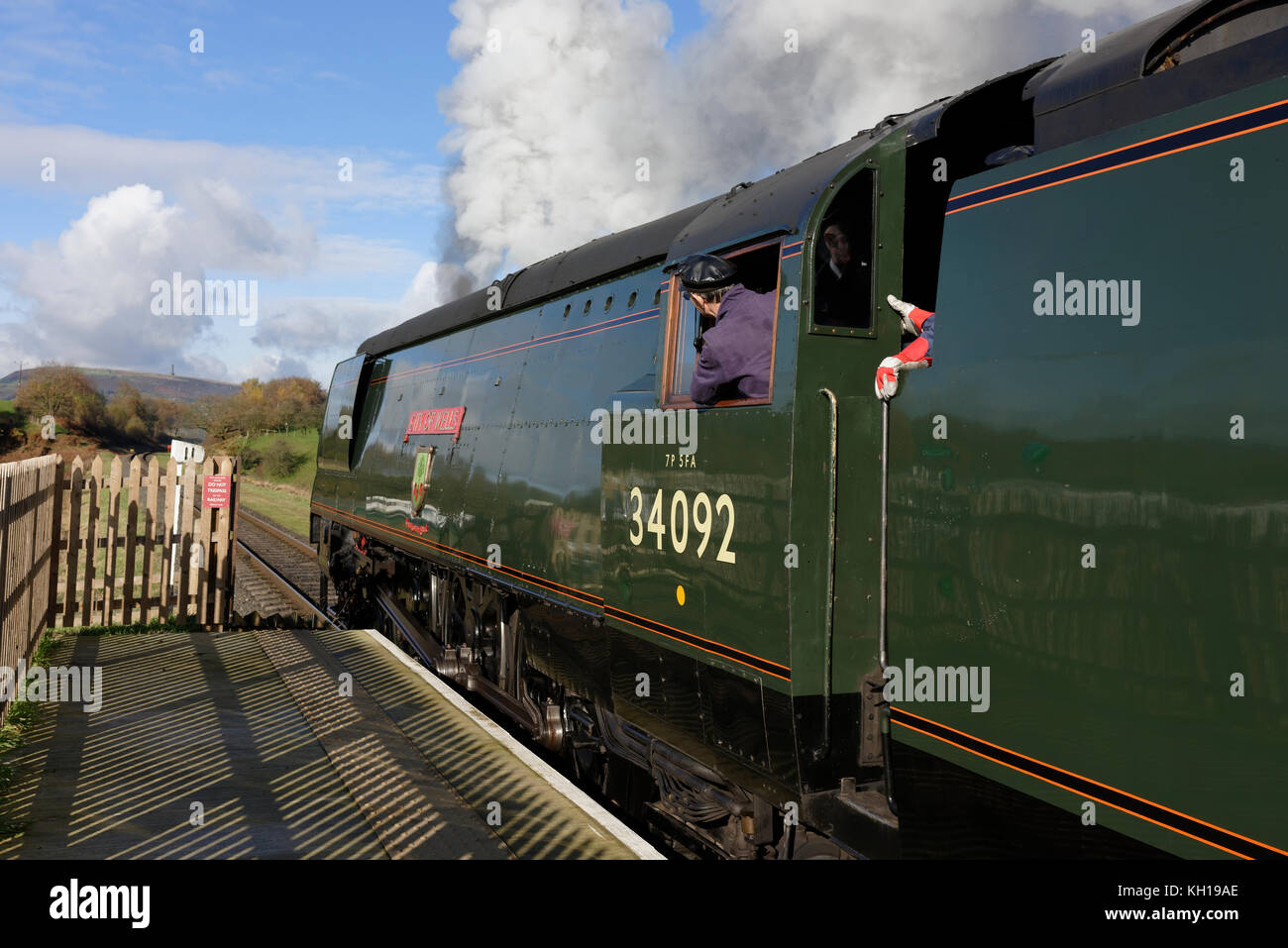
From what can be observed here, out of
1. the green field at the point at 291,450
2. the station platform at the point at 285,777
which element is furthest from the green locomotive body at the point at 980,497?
the green field at the point at 291,450

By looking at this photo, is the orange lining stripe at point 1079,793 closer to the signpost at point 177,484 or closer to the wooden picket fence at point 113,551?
the wooden picket fence at point 113,551

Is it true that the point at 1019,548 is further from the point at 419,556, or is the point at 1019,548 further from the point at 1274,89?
the point at 419,556

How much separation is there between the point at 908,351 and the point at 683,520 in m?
1.48

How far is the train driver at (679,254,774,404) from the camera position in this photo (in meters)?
4.53

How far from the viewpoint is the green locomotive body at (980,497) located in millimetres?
2605

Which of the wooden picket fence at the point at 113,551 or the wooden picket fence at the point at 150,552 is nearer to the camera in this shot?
Result: the wooden picket fence at the point at 113,551

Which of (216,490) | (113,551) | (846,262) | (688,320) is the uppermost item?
(846,262)

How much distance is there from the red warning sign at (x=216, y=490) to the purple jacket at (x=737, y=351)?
992 centimetres

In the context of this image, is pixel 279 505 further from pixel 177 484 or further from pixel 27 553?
pixel 27 553

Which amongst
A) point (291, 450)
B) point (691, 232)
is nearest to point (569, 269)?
point (691, 232)

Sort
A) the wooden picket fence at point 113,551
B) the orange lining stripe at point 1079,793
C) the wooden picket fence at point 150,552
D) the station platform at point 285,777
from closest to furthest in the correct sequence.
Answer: the orange lining stripe at point 1079,793 < the station platform at point 285,777 < the wooden picket fence at point 113,551 < the wooden picket fence at point 150,552

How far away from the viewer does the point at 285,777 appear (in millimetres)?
6637

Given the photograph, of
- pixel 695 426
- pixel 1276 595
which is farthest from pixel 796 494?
pixel 1276 595
